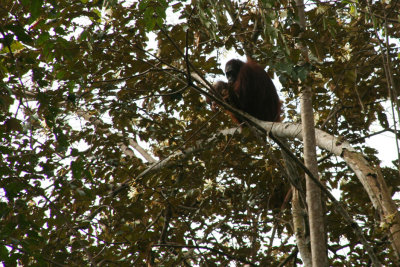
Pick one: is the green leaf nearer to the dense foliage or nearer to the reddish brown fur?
the dense foliage

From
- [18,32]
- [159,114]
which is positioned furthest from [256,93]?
[18,32]

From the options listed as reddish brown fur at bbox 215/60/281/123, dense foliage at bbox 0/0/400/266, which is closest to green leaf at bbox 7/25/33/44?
dense foliage at bbox 0/0/400/266

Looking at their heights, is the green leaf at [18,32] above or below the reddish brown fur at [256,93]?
below

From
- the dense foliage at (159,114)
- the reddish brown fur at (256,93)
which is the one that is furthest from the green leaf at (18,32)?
the reddish brown fur at (256,93)

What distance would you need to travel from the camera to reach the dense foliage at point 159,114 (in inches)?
101

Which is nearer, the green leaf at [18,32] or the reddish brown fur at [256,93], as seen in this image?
the green leaf at [18,32]

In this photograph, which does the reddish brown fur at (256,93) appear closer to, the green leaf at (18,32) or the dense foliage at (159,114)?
the dense foliage at (159,114)

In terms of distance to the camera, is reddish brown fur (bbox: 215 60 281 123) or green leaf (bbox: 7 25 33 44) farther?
reddish brown fur (bbox: 215 60 281 123)

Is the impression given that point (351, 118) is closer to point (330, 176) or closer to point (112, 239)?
point (330, 176)

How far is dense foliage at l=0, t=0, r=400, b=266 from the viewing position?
8.40 ft

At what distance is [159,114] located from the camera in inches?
177

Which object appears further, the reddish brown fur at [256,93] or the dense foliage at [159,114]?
the reddish brown fur at [256,93]

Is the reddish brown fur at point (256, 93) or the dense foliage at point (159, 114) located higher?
the reddish brown fur at point (256, 93)

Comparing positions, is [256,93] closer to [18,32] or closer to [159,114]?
[159,114]
